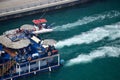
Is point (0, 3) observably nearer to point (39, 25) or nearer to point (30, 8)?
point (30, 8)

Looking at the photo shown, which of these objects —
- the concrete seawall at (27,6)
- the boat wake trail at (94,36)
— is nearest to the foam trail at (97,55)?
the boat wake trail at (94,36)

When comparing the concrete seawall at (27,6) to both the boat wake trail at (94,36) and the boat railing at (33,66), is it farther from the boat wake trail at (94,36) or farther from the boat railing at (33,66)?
the boat railing at (33,66)

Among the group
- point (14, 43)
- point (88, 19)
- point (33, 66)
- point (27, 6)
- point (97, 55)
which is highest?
point (27, 6)

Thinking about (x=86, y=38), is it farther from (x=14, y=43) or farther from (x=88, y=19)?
(x=14, y=43)

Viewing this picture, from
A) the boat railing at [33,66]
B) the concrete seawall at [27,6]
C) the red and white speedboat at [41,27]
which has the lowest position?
the boat railing at [33,66]

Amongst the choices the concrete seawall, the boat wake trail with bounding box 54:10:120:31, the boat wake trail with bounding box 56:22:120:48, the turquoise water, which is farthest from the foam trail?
the concrete seawall

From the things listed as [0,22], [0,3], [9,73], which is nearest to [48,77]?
[9,73]

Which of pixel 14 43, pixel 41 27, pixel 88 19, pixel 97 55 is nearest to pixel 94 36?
pixel 97 55

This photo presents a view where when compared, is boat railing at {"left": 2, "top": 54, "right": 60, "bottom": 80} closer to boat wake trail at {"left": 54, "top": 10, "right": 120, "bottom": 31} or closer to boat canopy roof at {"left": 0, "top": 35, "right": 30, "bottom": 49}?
boat canopy roof at {"left": 0, "top": 35, "right": 30, "bottom": 49}
